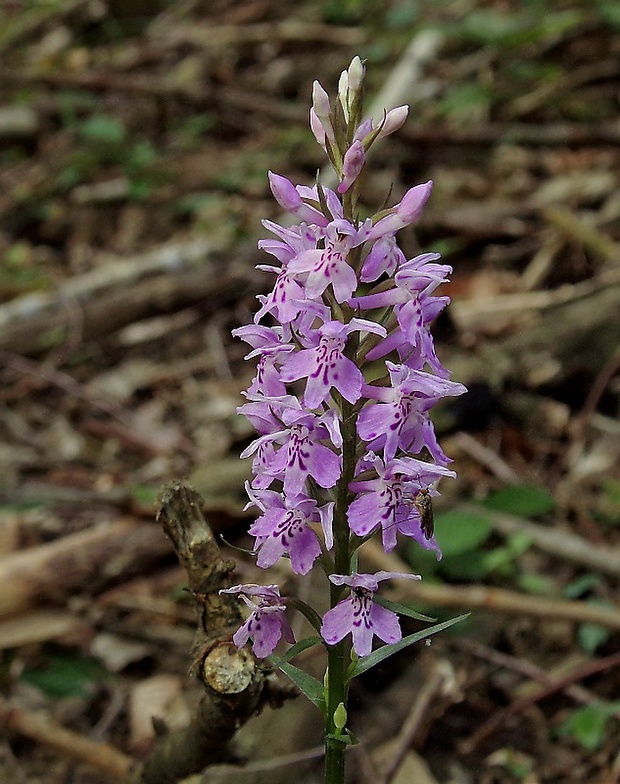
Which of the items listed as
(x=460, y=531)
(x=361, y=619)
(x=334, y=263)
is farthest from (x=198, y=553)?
(x=460, y=531)

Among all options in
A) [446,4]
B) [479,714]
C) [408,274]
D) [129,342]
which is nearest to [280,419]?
[408,274]

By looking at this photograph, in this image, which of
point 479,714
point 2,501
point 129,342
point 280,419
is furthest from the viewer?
point 129,342

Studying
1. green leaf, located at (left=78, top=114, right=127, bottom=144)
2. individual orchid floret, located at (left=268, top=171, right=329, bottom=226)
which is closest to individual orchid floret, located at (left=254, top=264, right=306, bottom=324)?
individual orchid floret, located at (left=268, top=171, right=329, bottom=226)

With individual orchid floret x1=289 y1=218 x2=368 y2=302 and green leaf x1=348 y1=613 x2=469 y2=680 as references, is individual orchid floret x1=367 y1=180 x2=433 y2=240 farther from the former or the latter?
green leaf x1=348 y1=613 x2=469 y2=680

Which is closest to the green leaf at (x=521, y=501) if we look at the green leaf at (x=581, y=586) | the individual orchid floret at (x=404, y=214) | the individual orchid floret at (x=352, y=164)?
the green leaf at (x=581, y=586)

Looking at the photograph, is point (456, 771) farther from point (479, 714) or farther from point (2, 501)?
point (2, 501)

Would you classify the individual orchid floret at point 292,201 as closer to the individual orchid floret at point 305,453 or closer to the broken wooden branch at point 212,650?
the individual orchid floret at point 305,453
